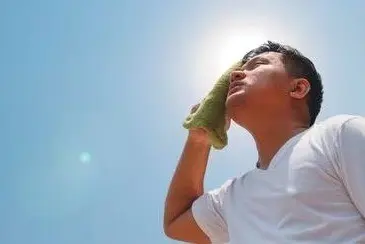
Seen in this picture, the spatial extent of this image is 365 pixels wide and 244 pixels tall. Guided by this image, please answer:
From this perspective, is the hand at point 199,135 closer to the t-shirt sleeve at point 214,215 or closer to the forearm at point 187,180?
the forearm at point 187,180

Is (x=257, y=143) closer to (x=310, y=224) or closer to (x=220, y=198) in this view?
(x=220, y=198)

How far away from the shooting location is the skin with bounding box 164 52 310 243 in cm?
239

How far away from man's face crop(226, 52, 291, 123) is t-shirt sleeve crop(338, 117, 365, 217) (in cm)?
54

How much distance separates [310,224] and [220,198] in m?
0.66

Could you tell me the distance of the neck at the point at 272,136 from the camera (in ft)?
7.71

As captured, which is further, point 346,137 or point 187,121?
point 187,121

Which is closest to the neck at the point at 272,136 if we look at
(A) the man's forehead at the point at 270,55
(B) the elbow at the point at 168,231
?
(A) the man's forehead at the point at 270,55

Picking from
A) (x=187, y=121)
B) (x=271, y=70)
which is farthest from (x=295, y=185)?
(x=187, y=121)

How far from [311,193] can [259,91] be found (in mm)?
671

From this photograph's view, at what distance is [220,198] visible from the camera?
244 cm

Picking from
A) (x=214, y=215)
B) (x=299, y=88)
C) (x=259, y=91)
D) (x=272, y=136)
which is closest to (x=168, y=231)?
(x=214, y=215)

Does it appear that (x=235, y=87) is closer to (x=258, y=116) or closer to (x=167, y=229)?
(x=258, y=116)

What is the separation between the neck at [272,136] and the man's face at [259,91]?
62mm

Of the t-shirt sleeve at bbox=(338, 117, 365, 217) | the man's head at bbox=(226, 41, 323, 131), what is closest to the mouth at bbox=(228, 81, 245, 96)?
the man's head at bbox=(226, 41, 323, 131)
